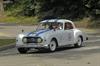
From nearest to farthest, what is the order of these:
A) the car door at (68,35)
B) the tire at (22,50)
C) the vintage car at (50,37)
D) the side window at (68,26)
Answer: the vintage car at (50,37) → the tire at (22,50) → the car door at (68,35) → the side window at (68,26)

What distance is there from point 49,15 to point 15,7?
855 cm

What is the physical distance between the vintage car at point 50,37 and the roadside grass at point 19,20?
29.6 meters

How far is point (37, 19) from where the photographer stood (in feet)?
174

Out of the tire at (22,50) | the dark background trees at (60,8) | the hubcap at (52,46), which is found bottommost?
the tire at (22,50)

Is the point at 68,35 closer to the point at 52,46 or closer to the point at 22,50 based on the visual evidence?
the point at 52,46

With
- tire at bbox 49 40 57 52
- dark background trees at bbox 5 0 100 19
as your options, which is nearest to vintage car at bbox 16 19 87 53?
tire at bbox 49 40 57 52

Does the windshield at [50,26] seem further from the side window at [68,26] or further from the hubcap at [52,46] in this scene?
the hubcap at [52,46]

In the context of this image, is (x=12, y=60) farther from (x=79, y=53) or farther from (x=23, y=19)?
(x=23, y=19)

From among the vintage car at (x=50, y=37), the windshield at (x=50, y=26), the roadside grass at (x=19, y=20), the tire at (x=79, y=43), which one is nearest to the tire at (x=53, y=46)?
the vintage car at (x=50, y=37)

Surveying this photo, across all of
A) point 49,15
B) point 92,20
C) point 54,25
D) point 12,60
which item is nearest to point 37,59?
point 12,60

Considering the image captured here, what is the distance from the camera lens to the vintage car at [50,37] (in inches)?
789

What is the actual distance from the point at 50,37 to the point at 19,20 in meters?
34.5

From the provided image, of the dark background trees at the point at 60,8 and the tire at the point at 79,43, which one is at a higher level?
the dark background trees at the point at 60,8

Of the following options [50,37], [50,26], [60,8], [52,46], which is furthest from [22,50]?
[60,8]
